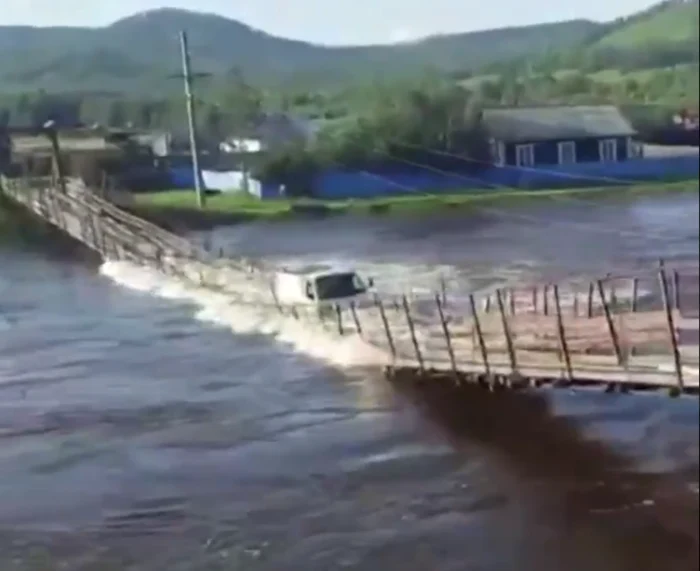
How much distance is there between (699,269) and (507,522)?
1.85 feet

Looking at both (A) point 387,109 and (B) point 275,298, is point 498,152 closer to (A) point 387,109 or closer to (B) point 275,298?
(A) point 387,109

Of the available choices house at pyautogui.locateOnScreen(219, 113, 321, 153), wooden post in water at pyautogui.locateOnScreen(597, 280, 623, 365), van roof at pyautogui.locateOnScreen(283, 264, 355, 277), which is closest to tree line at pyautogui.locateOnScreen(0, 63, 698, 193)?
house at pyautogui.locateOnScreen(219, 113, 321, 153)

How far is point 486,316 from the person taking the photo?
73.2 inches

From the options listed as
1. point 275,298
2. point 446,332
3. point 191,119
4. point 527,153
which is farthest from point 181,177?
point 527,153

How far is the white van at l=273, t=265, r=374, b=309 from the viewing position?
1.97 metres

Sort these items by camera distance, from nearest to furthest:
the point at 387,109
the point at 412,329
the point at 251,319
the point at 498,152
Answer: the point at 498,152, the point at 387,109, the point at 412,329, the point at 251,319

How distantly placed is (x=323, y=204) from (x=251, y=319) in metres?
0.26

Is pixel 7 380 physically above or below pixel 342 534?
above

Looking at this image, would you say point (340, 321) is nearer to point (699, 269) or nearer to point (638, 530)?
point (638, 530)

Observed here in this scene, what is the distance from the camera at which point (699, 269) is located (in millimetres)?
1519

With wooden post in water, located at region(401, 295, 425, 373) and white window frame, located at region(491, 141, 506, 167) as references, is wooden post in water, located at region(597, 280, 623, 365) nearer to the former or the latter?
white window frame, located at region(491, 141, 506, 167)

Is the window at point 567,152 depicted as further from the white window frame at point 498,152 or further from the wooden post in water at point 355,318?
the wooden post in water at point 355,318

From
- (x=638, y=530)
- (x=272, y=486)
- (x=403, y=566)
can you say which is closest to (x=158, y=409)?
(x=272, y=486)

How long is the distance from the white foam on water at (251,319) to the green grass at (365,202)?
0.36 ft
